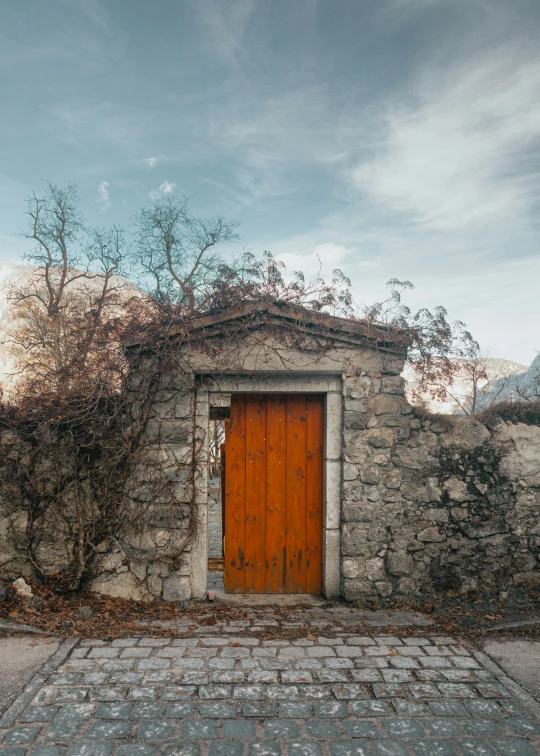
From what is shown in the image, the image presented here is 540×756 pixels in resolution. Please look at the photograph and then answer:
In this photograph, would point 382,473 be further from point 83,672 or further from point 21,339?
point 21,339

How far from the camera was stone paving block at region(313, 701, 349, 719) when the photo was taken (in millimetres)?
3443

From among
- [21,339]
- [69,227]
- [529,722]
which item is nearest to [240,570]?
[529,722]

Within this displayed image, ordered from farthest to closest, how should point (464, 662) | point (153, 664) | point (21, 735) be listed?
point (464, 662) → point (153, 664) → point (21, 735)

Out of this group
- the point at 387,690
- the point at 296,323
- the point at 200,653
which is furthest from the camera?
the point at 296,323

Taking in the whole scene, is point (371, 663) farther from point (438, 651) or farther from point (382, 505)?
point (382, 505)

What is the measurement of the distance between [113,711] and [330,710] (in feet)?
4.38

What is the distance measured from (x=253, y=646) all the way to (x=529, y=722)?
6.64 feet

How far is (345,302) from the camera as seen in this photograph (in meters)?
5.89

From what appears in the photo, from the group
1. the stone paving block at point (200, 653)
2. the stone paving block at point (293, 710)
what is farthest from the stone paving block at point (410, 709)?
the stone paving block at point (200, 653)

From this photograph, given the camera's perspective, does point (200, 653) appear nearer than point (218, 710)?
No

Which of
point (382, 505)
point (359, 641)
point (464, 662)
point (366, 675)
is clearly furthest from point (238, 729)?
point (382, 505)

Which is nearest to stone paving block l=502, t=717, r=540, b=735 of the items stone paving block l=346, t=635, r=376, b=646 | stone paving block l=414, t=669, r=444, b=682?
stone paving block l=414, t=669, r=444, b=682

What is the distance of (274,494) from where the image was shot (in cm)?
591

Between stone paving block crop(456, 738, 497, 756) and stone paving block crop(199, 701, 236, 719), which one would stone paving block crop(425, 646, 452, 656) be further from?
stone paving block crop(199, 701, 236, 719)
